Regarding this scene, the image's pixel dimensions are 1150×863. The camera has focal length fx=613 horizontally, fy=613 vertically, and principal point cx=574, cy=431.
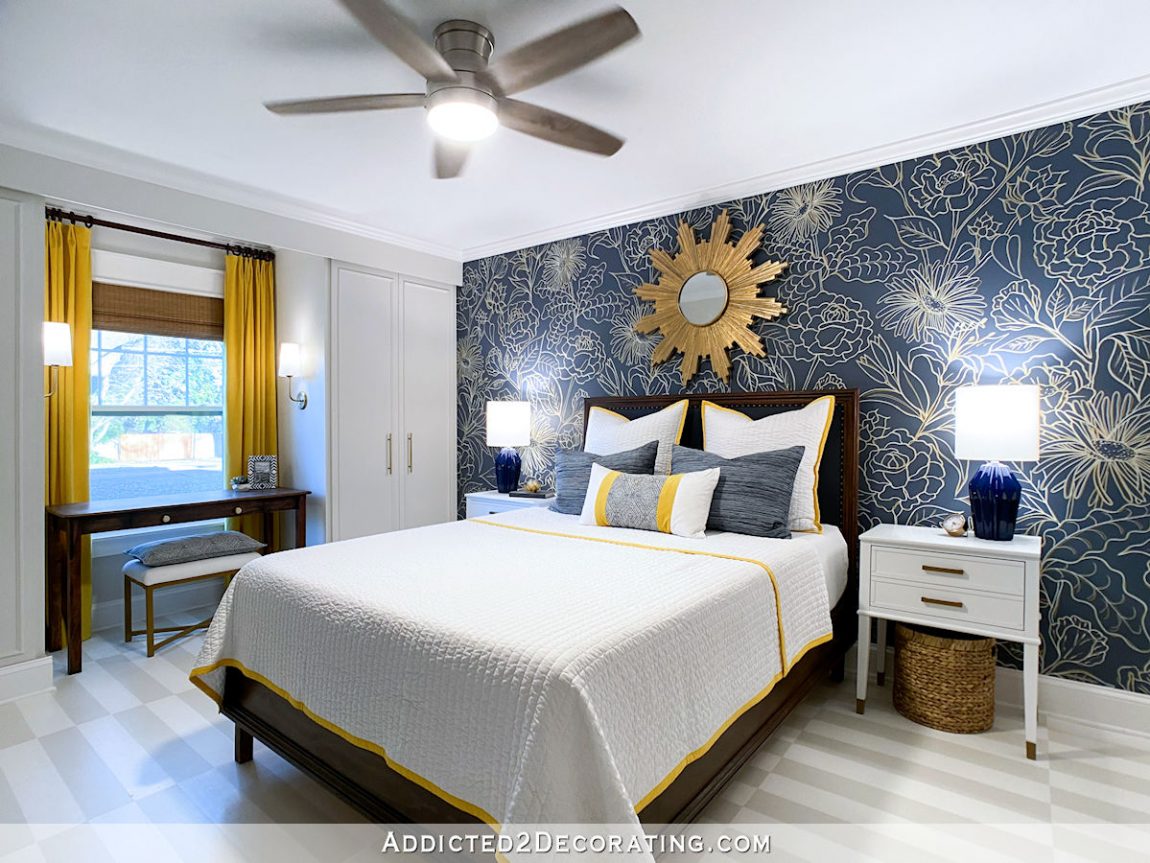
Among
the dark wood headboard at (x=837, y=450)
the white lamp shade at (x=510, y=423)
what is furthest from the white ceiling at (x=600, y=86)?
the white lamp shade at (x=510, y=423)

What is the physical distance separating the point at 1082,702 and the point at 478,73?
328cm

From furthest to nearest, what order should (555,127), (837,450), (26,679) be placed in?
1. (837,450)
2. (26,679)
3. (555,127)

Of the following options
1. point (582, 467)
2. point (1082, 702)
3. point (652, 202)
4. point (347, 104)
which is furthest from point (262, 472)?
point (1082, 702)

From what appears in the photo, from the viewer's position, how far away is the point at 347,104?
2059 millimetres

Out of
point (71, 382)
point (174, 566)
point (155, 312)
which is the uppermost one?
point (155, 312)

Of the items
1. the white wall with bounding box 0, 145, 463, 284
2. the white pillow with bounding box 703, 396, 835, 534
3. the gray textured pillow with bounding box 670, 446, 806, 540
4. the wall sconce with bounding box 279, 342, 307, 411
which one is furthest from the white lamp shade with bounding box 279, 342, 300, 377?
the gray textured pillow with bounding box 670, 446, 806, 540

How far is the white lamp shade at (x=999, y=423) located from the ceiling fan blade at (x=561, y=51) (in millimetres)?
1819

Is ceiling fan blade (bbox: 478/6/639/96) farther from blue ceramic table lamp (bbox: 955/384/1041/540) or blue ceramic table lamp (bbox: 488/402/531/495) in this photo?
blue ceramic table lamp (bbox: 488/402/531/495)

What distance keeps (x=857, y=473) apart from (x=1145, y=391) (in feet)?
3.55

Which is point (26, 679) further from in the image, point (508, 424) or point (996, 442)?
point (996, 442)

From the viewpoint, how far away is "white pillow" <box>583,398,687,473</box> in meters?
3.26

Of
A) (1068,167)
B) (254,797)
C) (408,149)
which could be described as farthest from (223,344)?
(1068,167)

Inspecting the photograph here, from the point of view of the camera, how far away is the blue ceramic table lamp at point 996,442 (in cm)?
227

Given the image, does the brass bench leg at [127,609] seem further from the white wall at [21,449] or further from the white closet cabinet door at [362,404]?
the white closet cabinet door at [362,404]
